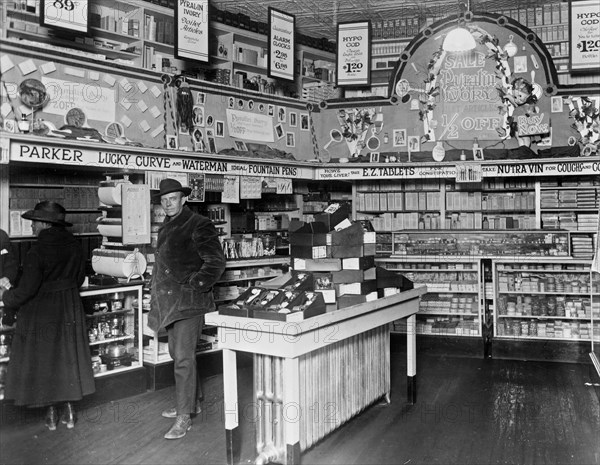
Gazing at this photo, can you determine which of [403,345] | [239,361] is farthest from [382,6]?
[239,361]

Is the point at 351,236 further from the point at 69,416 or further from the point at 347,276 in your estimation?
the point at 69,416

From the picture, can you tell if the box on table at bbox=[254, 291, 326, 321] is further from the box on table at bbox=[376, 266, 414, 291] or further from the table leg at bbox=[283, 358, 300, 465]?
the box on table at bbox=[376, 266, 414, 291]

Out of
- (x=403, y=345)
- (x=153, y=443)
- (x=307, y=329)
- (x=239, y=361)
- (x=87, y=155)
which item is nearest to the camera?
(x=307, y=329)

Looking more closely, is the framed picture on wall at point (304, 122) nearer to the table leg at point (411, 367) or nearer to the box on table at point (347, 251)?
the table leg at point (411, 367)

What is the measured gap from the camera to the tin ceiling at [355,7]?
10484 mm

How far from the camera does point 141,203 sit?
233 inches

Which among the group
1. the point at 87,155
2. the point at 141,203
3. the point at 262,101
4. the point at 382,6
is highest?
the point at 382,6

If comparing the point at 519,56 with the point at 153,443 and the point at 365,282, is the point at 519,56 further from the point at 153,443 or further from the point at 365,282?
the point at 153,443

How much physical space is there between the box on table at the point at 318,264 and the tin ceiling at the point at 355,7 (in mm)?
7075

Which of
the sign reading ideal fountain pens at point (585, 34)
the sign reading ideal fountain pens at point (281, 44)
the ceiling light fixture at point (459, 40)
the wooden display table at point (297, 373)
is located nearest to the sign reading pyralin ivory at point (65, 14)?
the sign reading ideal fountain pens at point (281, 44)

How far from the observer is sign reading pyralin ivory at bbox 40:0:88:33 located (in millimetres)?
5480

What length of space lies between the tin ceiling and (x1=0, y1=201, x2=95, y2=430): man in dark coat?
22.3 ft

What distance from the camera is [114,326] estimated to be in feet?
18.8

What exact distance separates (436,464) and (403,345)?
368 centimetres
